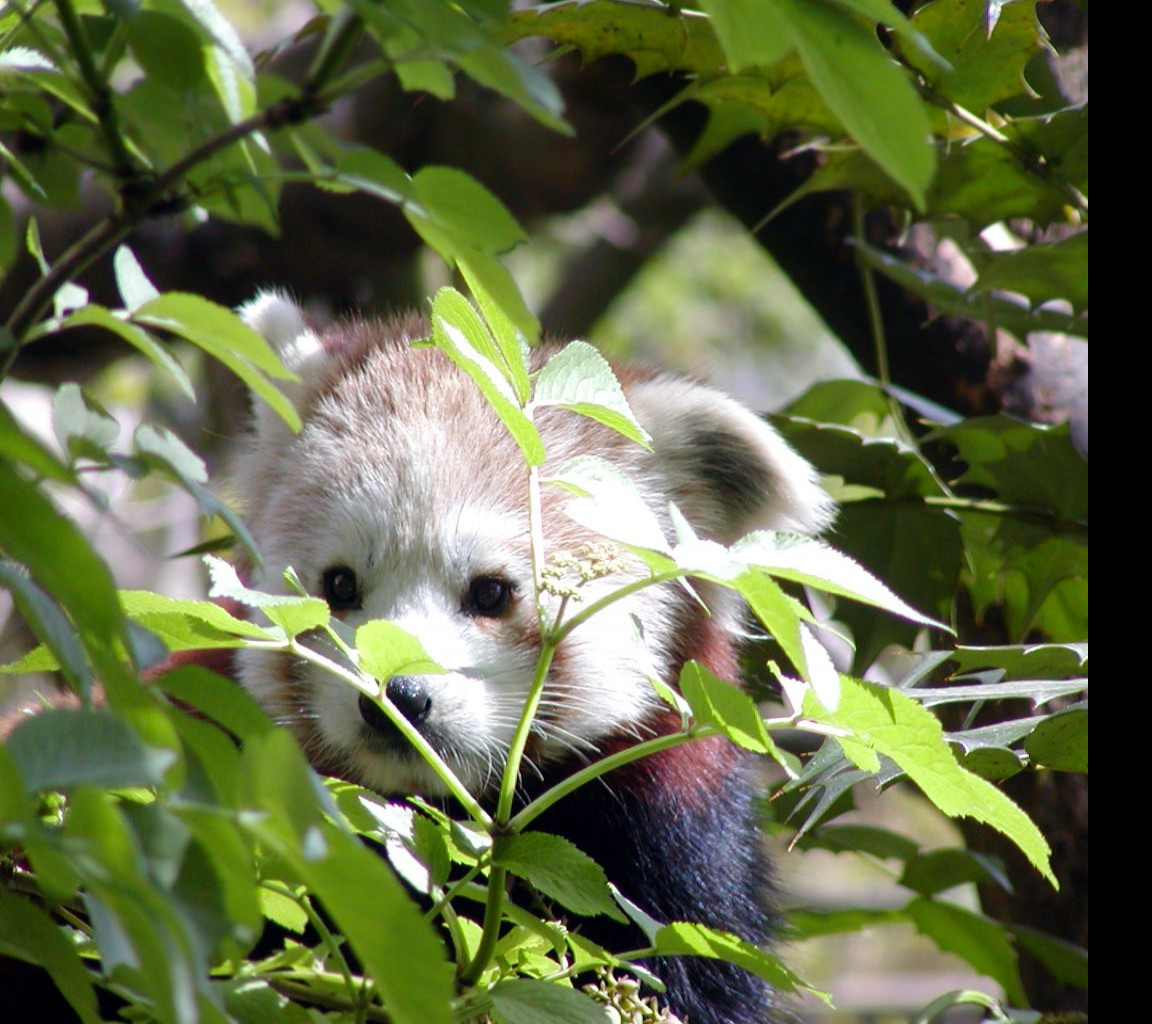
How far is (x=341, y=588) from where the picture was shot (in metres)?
2.21

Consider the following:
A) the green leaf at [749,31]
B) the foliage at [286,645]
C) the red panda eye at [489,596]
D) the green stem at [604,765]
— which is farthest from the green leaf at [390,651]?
the red panda eye at [489,596]

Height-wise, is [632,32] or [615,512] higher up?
[632,32]

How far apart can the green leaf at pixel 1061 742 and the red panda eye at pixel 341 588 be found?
1144 mm

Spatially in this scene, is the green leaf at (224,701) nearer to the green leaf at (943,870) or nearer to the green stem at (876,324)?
the green leaf at (943,870)

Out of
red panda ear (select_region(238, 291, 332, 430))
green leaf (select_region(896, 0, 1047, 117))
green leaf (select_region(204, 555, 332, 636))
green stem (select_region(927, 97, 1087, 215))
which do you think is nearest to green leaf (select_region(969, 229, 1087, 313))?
green stem (select_region(927, 97, 1087, 215))

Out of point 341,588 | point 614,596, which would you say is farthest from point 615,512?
point 341,588

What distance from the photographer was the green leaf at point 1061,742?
4.54 feet

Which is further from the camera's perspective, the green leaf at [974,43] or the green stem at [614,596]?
the green leaf at [974,43]

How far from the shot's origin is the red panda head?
6.66 ft

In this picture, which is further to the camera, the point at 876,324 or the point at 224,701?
the point at 876,324

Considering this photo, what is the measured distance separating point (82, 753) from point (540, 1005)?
1.59ft

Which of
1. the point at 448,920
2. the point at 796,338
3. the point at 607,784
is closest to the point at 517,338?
the point at 448,920

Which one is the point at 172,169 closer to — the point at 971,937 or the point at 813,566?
the point at 813,566
